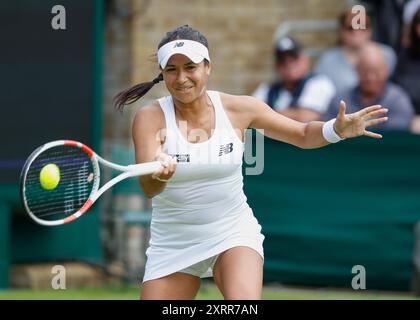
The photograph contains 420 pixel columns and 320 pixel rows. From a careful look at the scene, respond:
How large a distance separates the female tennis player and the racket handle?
7.3 inches

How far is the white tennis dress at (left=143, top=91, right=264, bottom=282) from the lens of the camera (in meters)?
5.64

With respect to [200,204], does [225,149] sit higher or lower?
higher

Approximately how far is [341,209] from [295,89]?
47.4 inches

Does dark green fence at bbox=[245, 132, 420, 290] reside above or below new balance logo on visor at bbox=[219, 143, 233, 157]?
below

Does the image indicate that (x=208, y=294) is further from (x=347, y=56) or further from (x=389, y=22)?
(x=389, y=22)

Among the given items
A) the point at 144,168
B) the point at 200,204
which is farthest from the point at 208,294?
the point at 144,168

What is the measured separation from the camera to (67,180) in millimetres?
5582

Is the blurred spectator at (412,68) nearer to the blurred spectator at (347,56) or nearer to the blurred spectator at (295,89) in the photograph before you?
the blurred spectator at (347,56)

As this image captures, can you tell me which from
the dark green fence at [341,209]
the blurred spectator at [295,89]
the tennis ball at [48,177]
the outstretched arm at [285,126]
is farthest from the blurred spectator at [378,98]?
the tennis ball at [48,177]

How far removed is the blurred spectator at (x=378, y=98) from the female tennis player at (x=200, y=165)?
153 inches

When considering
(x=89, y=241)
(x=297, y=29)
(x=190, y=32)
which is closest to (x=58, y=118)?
(x=89, y=241)

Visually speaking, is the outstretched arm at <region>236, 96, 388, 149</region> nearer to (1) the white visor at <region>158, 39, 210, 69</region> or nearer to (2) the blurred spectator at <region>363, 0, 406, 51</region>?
(1) the white visor at <region>158, 39, 210, 69</region>

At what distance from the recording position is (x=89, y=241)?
995 centimetres

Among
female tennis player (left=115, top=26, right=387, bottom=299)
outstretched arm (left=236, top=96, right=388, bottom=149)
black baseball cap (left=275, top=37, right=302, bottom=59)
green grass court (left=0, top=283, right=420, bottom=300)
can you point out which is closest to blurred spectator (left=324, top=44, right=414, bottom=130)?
black baseball cap (left=275, top=37, right=302, bottom=59)
